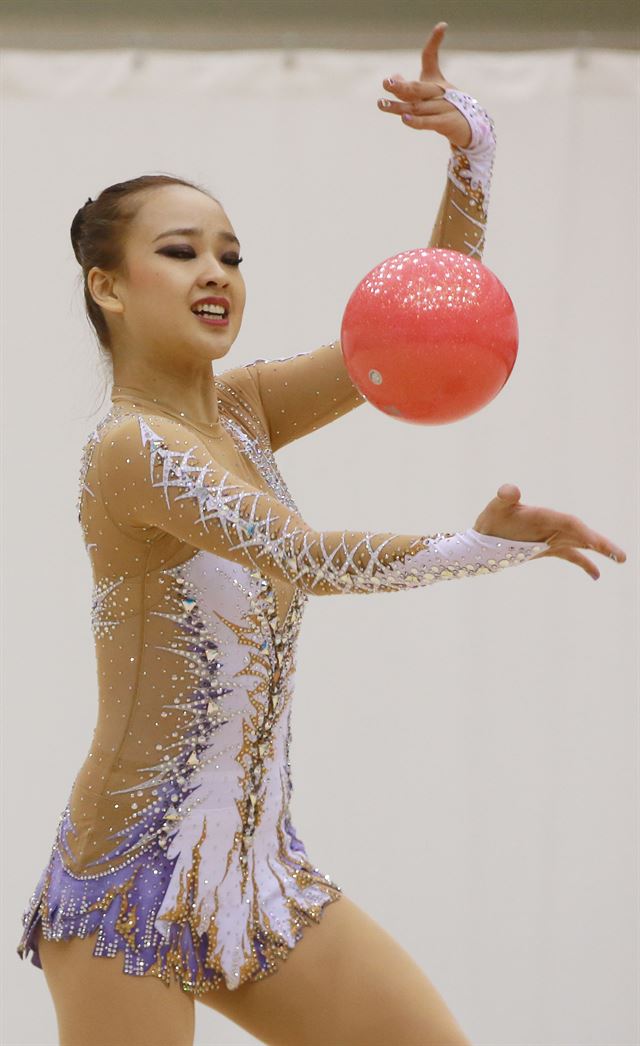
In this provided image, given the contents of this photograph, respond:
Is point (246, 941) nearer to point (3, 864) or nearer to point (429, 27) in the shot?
point (3, 864)

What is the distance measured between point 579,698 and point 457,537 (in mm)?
1769

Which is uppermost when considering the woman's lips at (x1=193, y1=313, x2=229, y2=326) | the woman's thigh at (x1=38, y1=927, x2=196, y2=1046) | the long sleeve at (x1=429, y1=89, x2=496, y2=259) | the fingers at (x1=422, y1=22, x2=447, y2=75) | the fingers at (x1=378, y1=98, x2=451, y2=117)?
the fingers at (x1=422, y1=22, x2=447, y2=75)

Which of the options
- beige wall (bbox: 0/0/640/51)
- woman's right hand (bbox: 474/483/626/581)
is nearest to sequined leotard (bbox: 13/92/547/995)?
Answer: woman's right hand (bbox: 474/483/626/581)

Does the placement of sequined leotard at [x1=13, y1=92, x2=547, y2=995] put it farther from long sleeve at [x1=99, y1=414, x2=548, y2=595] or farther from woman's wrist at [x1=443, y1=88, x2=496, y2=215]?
woman's wrist at [x1=443, y1=88, x2=496, y2=215]

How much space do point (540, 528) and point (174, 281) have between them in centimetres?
57

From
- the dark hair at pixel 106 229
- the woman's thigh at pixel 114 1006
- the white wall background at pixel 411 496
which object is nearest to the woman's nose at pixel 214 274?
the dark hair at pixel 106 229

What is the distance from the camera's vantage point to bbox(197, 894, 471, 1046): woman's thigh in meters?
1.64

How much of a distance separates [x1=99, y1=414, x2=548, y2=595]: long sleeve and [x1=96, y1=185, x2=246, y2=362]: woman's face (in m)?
0.14

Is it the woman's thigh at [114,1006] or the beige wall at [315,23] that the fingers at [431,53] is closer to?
the woman's thigh at [114,1006]

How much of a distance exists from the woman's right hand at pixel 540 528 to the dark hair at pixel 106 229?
613mm

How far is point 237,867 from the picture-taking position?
5.41ft

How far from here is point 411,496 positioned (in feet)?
9.67

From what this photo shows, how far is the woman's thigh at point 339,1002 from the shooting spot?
5.37 ft

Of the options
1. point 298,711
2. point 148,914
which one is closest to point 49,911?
point 148,914
